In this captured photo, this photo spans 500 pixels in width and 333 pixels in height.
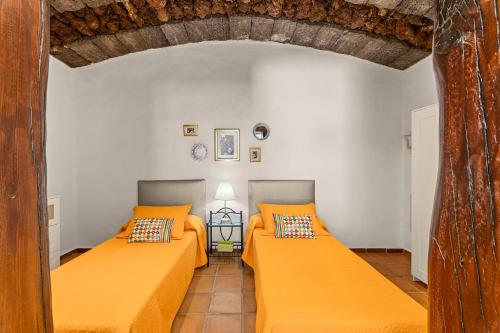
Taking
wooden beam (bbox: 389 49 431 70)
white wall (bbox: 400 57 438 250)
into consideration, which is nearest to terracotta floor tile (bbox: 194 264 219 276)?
white wall (bbox: 400 57 438 250)

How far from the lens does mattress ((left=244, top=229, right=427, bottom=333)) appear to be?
161cm

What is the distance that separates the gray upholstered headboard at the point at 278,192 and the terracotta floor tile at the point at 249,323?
1.74 meters

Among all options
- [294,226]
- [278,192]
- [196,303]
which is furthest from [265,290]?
[278,192]

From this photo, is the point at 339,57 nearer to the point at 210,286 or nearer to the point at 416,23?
the point at 416,23

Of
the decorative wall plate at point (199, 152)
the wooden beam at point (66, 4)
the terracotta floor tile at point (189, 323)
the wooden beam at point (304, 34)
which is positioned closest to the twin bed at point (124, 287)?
the terracotta floor tile at point (189, 323)

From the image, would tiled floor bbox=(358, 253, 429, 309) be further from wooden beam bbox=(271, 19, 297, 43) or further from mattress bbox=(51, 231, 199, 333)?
wooden beam bbox=(271, 19, 297, 43)

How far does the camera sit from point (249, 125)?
4215mm

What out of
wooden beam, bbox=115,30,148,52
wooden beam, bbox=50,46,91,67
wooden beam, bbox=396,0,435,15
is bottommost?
wooden beam, bbox=50,46,91,67

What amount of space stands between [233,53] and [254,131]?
1162 millimetres

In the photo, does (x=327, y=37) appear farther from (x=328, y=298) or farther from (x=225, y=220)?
(x=328, y=298)

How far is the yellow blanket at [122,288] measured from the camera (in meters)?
1.65

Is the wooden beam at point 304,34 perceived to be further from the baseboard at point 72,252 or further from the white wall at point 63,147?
the baseboard at point 72,252

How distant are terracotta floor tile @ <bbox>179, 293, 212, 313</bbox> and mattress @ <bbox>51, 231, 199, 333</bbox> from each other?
16 cm

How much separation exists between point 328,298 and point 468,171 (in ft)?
5.30
